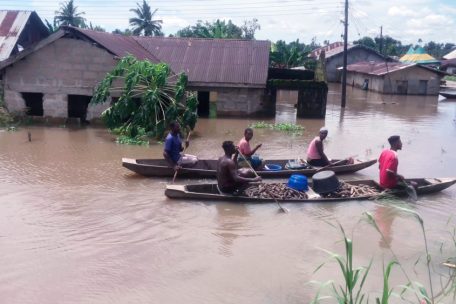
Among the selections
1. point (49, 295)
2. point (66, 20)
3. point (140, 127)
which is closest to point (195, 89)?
point (140, 127)

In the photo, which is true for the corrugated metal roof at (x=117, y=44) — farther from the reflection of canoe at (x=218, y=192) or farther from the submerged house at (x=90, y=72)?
the reflection of canoe at (x=218, y=192)

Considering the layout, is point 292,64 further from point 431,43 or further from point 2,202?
point 431,43

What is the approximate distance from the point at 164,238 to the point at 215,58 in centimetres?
1589

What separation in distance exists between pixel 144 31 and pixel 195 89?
89.3ft

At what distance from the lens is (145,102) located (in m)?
15.2

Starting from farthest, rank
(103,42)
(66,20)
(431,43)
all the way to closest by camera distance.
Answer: (431,43) → (66,20) → (103,42)

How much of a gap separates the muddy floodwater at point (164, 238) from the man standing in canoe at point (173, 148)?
0.54 meters

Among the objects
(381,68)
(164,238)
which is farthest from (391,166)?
(381,68)

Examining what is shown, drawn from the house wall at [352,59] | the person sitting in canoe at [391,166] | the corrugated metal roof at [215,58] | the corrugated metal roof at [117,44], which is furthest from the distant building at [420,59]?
Result: the person sitting in canoe at [391,166]

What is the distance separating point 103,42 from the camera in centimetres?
1738

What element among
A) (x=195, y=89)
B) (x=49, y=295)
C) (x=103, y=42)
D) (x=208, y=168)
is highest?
(x=103, y=42)

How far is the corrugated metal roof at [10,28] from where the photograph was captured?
66.4 ft

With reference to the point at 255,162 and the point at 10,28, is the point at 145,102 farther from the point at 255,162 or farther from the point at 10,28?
the point at 10,28

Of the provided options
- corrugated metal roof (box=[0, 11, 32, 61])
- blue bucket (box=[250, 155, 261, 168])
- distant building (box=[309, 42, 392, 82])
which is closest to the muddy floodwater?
blue bucket (box=[250, 155, 261, 168])
